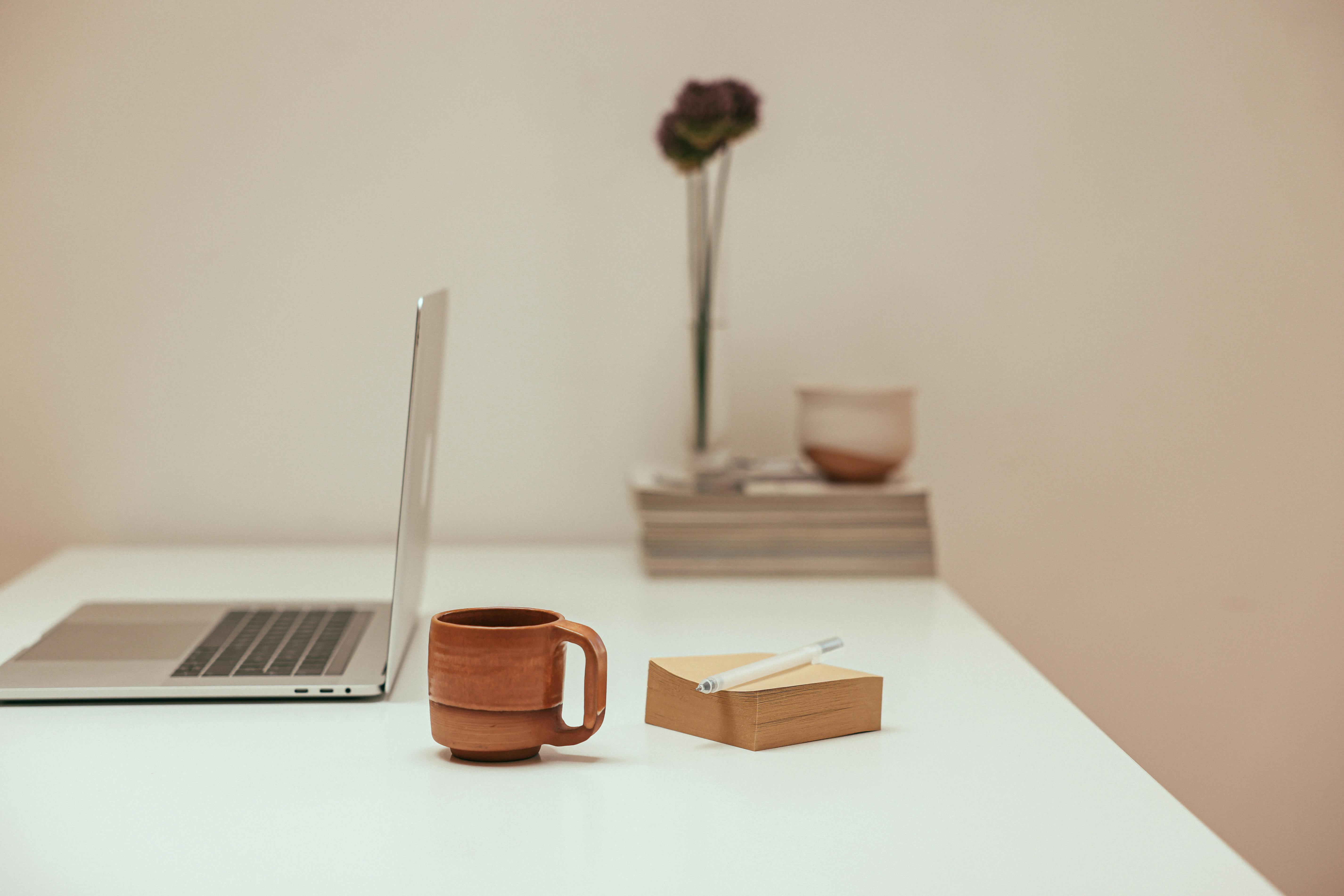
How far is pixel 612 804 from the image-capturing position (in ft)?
2.01

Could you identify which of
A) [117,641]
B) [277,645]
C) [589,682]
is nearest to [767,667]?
[589,682]

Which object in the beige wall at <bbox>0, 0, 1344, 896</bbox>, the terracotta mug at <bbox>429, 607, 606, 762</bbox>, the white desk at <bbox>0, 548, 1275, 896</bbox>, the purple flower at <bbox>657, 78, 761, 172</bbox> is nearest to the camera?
the white desk at <bbox>0, 548, 1275, 896</bbox>

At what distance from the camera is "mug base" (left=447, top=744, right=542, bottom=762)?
67 centimetres

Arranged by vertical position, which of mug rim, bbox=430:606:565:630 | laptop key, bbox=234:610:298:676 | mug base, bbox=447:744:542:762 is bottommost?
laptop key, bbox=234:610:298:676

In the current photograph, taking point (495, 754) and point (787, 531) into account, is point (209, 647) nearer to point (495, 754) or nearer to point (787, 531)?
point (495, 754)

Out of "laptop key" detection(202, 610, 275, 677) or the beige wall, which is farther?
the beige wall

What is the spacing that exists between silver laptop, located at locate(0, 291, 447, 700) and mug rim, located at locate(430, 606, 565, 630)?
0.35ft

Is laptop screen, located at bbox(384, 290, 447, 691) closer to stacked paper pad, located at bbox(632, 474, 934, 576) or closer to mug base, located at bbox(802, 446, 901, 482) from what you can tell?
stacked paper pad, located at bbox(632, 474, 934, 576)

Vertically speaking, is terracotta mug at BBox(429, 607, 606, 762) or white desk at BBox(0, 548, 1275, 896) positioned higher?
terracotta mug at BBox(429, 607, 606, 762)

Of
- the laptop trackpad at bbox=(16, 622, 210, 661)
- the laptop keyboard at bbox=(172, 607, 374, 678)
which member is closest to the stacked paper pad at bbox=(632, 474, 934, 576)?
the laptop keyboard at bbox=(172, 607, 374, 678)

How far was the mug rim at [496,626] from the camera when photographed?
66 cm

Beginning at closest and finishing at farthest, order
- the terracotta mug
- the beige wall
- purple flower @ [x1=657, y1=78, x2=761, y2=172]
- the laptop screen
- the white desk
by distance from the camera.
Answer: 1. the white desk
2. the terracotta mug
3. the laptop screen
4. purple flower @ [x1=657, y1=78, x2=761, y2=172]
5. the beige wall

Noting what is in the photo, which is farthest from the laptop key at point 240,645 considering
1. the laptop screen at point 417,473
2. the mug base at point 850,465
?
the mug base at point 850,465

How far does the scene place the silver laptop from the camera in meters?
0.80
